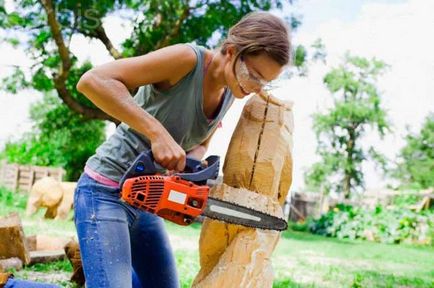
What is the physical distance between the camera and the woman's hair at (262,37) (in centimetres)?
172

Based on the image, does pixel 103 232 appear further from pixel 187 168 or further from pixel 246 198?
pixel 246 198

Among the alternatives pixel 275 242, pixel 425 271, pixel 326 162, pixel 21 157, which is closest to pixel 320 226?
pixel 425 271

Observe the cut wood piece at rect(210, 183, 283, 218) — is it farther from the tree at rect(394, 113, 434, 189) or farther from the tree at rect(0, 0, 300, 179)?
the tree at rect(394, 113, 434, 189)

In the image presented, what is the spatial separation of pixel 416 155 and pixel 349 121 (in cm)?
861

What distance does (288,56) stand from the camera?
178 cm

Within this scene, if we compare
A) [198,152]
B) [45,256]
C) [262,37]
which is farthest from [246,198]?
[45,256]

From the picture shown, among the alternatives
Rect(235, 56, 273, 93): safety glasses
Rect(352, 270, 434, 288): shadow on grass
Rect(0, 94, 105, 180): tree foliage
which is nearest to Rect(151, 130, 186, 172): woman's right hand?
Rect(235, 56, 273, 93): safety glasses

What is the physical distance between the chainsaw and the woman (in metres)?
0.05

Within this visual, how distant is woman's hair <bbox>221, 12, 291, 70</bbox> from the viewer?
172cm

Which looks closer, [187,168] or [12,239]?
[187,168]

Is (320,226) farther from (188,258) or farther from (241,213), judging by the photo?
(241,213)

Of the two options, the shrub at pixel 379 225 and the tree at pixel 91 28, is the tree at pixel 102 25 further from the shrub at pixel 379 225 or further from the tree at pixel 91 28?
the shrub at pixel 379 225

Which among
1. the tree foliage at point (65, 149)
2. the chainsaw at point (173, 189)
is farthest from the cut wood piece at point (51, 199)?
the chainsaw at point (173, 189)

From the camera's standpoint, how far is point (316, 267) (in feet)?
21.1
